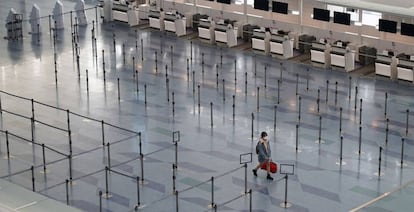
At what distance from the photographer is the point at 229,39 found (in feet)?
132

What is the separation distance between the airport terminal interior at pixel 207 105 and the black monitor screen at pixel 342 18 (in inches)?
1.9

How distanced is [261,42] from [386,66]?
19.0 ft

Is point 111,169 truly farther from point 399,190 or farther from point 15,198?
point 15,198

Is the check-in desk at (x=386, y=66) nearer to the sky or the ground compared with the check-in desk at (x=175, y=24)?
nearer to the ground

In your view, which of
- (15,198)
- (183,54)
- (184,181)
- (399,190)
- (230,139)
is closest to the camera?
(15,198)

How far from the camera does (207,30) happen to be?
40750mm

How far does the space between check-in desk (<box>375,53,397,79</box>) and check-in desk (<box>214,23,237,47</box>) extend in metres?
6.96

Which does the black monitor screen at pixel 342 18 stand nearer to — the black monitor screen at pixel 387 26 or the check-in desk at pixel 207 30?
the black monitor screen at pixel 387 26

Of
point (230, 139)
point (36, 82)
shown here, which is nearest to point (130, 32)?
point (36, 82)

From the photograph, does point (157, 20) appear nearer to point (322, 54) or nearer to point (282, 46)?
point (282, 46)

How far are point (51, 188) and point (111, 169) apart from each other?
6.57ft

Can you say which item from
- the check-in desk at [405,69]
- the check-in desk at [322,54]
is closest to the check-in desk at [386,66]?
the check-in desk at [405,69]

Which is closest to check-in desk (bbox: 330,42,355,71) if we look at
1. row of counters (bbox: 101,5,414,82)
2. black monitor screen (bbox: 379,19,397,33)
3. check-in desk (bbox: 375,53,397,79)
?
row of counters (bbox: 101,5,414,82)

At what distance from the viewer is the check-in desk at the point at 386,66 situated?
35531mm
